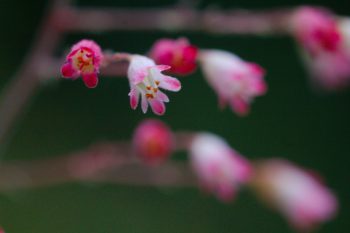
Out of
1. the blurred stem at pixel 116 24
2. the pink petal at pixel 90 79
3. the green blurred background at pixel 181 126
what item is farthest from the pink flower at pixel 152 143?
the green blurred background at pixel 181 126

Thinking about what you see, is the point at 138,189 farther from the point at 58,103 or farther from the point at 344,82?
the point at 344,82

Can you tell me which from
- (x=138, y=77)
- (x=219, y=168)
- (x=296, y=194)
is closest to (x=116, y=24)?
(x=219, y=168)

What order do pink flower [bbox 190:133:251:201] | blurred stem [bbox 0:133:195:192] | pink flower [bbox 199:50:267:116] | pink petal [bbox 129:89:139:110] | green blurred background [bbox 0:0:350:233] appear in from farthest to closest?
green blurred background [bbox 0:0:350:233], blurred stem [bbox 0:133:195:192], pink flower [bbox 190:133:251:201], pink flower [bbox 199:50:267:116], pink petal [bbox 129:89:139:110]

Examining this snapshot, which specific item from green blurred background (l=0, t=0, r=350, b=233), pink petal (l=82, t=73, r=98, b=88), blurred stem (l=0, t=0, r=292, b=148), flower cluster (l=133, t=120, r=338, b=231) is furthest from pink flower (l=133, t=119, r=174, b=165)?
green blurred background (l=0, t=0, r=350, b=233)

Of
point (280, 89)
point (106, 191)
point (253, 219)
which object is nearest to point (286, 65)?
point (280, 89)

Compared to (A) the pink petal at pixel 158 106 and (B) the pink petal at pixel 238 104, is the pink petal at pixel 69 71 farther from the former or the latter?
(B) the pink petal at pixel 238 104

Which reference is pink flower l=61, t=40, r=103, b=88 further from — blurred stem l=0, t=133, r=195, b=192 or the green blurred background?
the green blurred background
